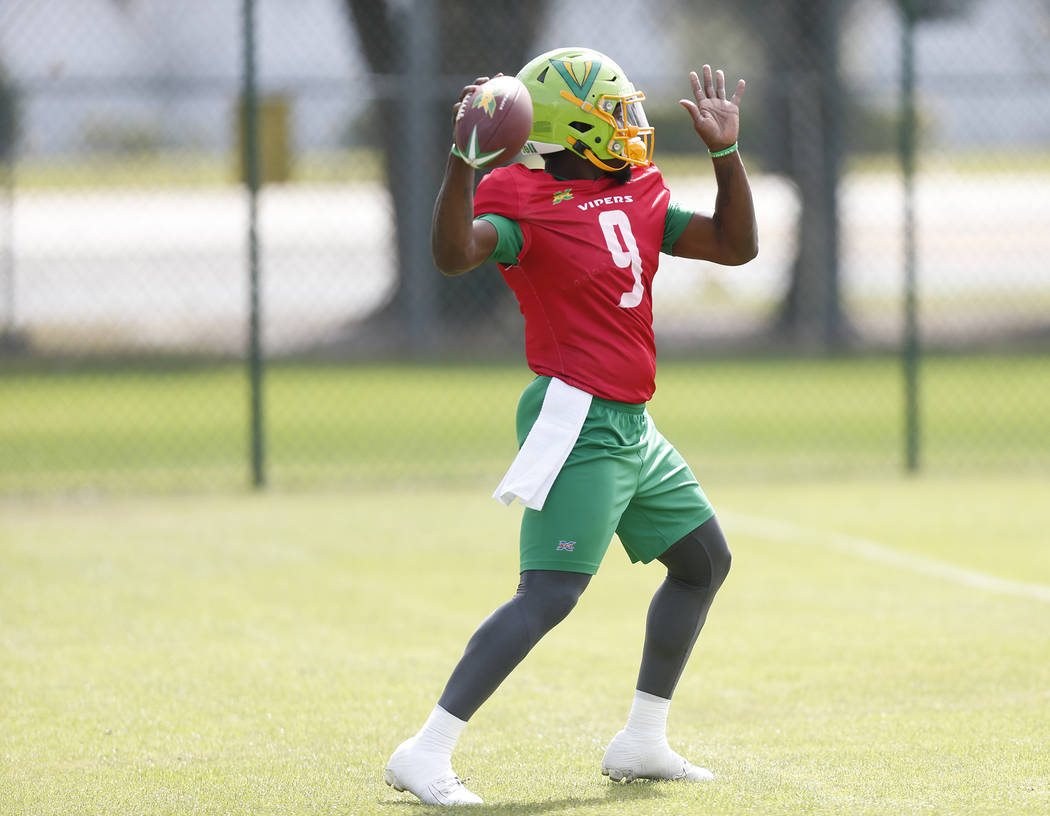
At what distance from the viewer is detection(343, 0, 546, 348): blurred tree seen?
14523 mm

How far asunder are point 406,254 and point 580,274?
34.3ft

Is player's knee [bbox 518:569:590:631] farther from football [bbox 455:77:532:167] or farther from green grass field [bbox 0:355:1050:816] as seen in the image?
football [bbox 455:77:532:167]

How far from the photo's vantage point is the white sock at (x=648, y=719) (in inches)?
161

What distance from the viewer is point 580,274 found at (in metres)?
4.04

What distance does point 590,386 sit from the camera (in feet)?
13.3

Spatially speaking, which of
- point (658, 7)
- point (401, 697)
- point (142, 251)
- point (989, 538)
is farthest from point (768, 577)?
point (658, 7)

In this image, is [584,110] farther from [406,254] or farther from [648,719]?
[406,254]

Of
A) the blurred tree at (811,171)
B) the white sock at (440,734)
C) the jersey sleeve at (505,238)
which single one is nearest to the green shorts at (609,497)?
the jersey sleeve at (505,238)

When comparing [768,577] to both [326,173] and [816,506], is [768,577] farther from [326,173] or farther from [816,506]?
[326,173]

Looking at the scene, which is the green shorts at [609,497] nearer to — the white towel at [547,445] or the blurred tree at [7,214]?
the white towel at [547,445]

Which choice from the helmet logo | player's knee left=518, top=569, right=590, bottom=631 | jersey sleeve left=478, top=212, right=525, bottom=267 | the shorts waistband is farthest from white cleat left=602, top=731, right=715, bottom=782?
the helmet logo

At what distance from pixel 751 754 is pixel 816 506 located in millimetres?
4623

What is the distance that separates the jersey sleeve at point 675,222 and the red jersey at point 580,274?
0.49 feet

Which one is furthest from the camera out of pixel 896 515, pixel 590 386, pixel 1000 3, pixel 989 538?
pixel 1000 3
